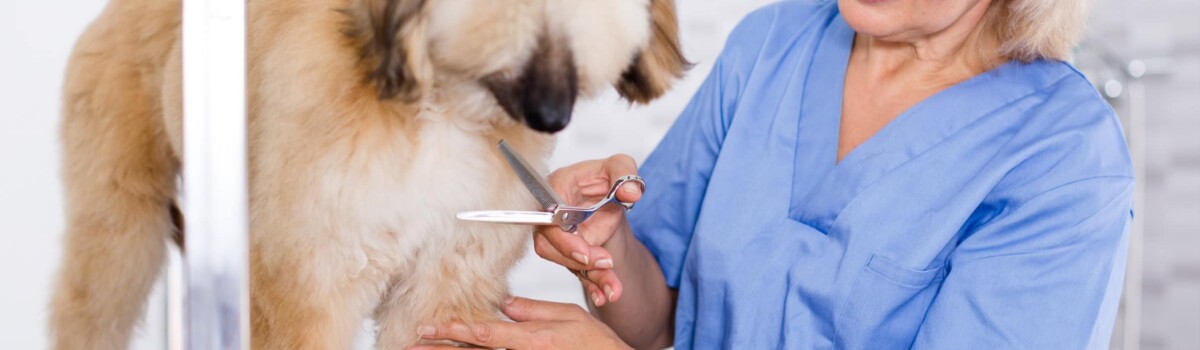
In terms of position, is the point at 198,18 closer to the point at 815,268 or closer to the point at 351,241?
the point at 351,241

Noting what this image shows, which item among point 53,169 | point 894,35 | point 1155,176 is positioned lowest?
point 1155,176

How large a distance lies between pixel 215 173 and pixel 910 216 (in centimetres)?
77

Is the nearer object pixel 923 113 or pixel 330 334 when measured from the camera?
pixel 330 334

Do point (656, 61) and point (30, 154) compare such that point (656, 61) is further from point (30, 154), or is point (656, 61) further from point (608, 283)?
point (30, 154)

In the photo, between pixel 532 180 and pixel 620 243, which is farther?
pixel 620 243

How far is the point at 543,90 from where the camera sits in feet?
2.44

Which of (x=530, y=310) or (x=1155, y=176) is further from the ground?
(x=530, y=310)

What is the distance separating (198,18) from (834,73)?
860 millimetres

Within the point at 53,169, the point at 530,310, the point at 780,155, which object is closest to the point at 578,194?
the point at 530,310

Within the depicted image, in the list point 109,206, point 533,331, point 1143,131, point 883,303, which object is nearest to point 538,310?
point 533,331

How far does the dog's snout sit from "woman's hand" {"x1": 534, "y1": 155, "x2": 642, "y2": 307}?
12.0 inches

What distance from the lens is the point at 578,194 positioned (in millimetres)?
1197

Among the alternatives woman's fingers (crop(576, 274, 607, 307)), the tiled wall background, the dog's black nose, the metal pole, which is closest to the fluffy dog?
the dog's black nose

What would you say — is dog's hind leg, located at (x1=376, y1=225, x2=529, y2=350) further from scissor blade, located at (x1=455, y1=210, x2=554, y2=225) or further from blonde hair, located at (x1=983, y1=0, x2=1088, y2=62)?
blonde hair, located at (x1=983, y1=0, x2=1088, y2=62)
